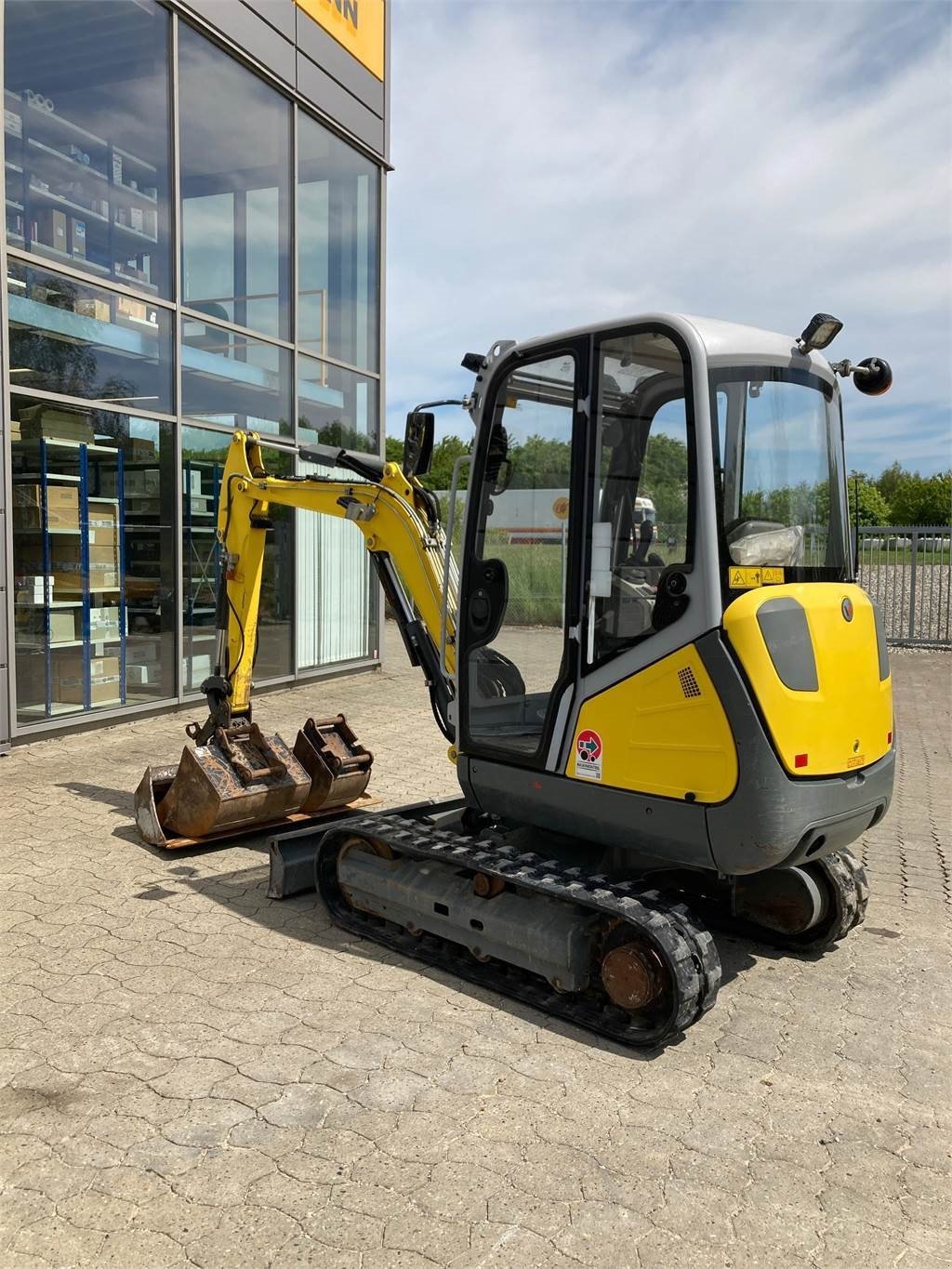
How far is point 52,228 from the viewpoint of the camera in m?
8.85

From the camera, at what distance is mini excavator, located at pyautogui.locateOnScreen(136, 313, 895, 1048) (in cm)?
376

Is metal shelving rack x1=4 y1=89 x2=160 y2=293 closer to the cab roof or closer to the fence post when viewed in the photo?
the cab roof

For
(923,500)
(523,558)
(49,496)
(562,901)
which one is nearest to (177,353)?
(49,496)

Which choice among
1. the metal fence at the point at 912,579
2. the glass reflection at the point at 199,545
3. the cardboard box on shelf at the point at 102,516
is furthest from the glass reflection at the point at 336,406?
the metal fence at the point at 912,579

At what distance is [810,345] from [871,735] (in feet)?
5.26

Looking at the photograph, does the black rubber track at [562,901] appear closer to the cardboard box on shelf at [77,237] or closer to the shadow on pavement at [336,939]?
the shadow on pavement at [336,939]

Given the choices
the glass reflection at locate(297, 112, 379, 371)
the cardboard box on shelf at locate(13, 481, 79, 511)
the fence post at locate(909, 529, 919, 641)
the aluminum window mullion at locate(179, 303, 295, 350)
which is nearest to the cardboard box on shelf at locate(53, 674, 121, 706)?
the cardboard box on shelf at locate(13, 481, 79, 511)

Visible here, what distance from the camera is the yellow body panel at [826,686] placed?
3664mm

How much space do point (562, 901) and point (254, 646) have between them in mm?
3132

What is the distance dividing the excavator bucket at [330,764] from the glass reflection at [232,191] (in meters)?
5.84

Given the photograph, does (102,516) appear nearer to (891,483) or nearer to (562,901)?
(562,901)

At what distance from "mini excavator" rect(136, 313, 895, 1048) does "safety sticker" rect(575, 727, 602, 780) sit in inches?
0.4

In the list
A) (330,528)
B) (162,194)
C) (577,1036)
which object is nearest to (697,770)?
(577,1036)

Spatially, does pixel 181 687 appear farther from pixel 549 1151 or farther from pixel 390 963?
pixel 549 1151
